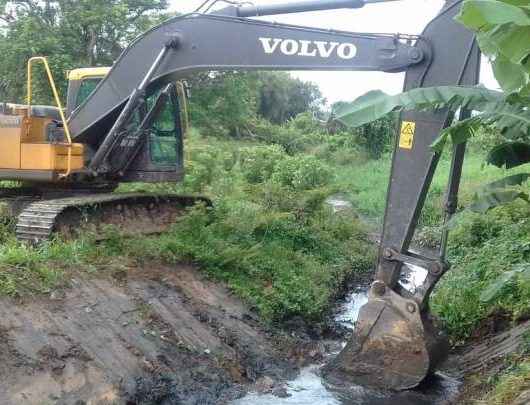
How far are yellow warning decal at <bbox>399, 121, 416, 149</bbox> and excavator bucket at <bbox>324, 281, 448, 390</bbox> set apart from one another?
4.53 feet

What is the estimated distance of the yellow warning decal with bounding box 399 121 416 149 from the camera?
728 centimetres

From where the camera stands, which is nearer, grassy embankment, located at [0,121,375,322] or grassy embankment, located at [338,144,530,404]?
grassy embankment, located at [338,144,530,404]

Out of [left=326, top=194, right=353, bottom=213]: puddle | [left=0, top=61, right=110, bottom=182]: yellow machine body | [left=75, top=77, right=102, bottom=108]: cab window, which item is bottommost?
[left=326, top=194, right=353, bottom=213]: puddle

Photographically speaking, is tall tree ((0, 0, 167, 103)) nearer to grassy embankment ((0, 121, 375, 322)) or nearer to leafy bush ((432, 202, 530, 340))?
grassy embankment ((0, 121, 375, 322))

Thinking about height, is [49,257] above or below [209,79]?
below

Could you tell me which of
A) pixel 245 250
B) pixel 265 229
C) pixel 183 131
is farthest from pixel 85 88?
pixel 265 229

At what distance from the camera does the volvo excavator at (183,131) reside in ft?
23.7

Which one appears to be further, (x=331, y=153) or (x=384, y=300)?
(x=331, y=153)

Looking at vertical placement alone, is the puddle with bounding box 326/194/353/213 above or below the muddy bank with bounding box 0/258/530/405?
below

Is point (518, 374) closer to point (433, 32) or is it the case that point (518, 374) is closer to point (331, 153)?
point (433, 32)

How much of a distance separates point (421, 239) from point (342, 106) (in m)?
9.14

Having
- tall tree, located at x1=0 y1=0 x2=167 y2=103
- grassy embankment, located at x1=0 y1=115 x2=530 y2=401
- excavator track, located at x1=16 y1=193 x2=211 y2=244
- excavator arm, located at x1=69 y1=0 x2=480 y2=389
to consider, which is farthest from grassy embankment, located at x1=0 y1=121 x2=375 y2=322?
tall tree, located at x1=0 y1=0 x2=167 y2=103

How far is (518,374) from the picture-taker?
6.32m

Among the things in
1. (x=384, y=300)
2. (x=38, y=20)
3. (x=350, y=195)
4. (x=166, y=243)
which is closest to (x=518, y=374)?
(x=384, y=300)
